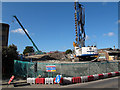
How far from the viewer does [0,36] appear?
5491 centimetres

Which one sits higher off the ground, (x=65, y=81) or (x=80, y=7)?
(x=80, y=7)

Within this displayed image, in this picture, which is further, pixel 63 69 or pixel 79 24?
pixel 79 24

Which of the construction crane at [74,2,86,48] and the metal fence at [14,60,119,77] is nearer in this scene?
the metal fence at [14,60,119,77]

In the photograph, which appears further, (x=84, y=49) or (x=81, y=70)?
(x=84, y=49)

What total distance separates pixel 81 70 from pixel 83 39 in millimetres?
30400

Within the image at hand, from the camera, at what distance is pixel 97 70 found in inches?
666

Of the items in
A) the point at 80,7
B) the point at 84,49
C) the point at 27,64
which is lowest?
the point at 27,64

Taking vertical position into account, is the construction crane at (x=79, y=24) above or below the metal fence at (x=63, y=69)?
above

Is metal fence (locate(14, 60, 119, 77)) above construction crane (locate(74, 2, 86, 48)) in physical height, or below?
below

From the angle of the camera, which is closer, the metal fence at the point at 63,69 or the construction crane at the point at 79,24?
the metal fence at the point at 63,69

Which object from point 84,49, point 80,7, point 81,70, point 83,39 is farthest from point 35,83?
point 80,7

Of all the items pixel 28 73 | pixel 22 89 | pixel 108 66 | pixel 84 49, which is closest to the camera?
pixel 22 89

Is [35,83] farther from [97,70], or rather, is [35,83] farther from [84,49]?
[84,49]

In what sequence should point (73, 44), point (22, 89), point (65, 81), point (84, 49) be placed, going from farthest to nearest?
point (73, 44) → point (84, 49) → point (65, 81) → point (22, 89)
